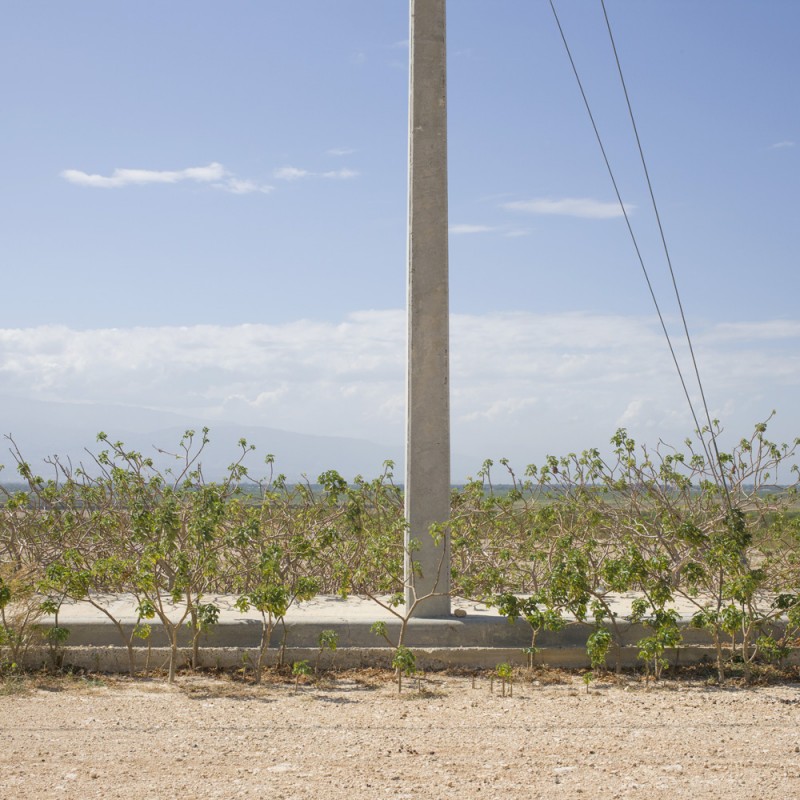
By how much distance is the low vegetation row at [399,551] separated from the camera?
6.60 metres

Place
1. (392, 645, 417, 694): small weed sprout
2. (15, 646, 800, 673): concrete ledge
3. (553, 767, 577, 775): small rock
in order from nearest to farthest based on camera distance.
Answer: (553, 767, 577, 775): small rock → (392, 645, 417, 694): small weed sprout → (15, 646, 800, 673): concrete ledge

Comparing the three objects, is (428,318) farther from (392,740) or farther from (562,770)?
(562,770)

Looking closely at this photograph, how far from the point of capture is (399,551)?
8.42m

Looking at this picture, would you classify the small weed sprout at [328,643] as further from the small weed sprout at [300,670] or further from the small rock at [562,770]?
the small rock at [562,770]

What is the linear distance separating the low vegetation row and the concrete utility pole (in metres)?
0.23

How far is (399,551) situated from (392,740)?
339 cm

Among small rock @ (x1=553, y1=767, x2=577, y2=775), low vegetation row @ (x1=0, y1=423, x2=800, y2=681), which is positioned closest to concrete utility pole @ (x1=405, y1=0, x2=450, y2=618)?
low vegetation row @ (x1=0, y1=423, x2=800, y2=681)

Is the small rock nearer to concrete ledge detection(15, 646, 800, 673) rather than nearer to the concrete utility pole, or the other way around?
concrete ledge detection(15, 646, 800, 673)

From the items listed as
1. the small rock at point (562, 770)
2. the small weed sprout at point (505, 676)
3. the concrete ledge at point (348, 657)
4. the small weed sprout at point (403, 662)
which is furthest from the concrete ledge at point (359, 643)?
the small rock at point (562, 770)

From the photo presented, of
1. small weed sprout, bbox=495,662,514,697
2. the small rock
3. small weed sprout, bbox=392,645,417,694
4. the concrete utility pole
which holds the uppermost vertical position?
the concrete utility pole

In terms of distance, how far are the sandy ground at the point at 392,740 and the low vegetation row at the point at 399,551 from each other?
0.39 meters

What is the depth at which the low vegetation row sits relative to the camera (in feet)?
21.6

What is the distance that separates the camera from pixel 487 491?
10.9 meters

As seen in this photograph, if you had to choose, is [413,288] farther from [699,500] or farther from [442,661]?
[699,500]
